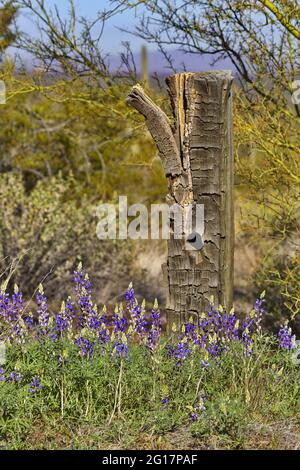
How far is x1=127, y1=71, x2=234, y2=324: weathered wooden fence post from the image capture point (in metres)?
5.13

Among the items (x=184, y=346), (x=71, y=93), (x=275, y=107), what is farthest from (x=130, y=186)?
(x=184, y=346)

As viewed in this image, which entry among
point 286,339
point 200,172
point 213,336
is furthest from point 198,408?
point 200,172

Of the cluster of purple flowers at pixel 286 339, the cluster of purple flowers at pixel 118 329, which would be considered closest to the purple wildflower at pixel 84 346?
the cluster of purple flowers at pixel 118 329

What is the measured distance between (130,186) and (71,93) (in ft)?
12.6

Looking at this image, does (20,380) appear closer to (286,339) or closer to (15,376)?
(15,376)

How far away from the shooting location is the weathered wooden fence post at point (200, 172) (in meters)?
5.13

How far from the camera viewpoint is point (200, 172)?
16.9ft

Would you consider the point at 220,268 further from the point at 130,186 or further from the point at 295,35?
the point at 130,186

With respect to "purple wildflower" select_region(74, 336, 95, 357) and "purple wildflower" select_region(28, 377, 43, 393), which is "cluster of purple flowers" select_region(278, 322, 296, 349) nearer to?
"purple wildflower" select_region(74, 336, 95, 357)

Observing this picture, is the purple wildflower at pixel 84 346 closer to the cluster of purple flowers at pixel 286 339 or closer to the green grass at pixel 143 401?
the green grass at pixel 143 401

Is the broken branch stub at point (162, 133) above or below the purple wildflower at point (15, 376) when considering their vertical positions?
above

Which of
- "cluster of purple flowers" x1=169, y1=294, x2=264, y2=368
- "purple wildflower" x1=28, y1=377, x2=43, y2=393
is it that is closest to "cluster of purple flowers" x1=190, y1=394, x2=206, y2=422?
"cluster of purple flowers" x1=169, y1=294, x2=264, y2=368
